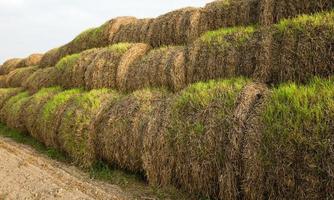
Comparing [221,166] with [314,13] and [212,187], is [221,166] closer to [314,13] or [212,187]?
[212,187]

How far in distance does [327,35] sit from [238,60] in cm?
187

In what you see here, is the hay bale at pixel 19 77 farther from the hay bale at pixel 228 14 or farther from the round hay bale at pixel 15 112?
the hay bale at pixel 228 14

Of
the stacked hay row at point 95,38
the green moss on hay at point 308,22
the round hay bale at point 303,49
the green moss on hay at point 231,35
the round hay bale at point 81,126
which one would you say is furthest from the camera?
the stacked hay row at point 95,38

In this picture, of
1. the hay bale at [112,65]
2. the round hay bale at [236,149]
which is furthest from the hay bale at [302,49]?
the hay bale at [112,65]

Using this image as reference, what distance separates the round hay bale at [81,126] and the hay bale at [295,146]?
15.4ft

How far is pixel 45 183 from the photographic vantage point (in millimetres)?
7219

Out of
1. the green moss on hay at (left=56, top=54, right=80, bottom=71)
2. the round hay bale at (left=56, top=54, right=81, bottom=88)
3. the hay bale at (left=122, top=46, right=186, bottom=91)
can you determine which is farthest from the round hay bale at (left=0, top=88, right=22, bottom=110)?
the hay bale at (left=122, top=46, right=186, bottom=91)

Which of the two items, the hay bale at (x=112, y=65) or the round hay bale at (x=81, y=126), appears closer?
the round hay bale at (x=81, y=126)

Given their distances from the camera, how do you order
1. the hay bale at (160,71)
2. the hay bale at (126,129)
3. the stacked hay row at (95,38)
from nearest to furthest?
the hay bale at (126,129) < the hay bale at (160,71) < the stacked hay row at (95,38)

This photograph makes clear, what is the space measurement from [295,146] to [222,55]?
3.21 metres

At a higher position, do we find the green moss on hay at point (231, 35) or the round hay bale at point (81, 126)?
the green moss on hay at point (231, 35)

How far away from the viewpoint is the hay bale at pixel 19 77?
1894cm

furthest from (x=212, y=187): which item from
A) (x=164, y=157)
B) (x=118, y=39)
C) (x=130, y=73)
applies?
(x=118, y=39)

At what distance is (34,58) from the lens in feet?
74.5
